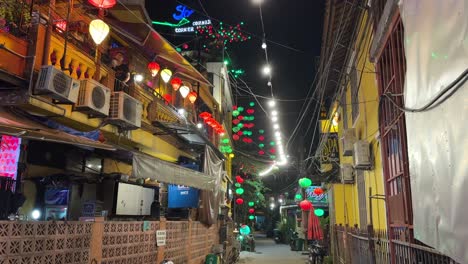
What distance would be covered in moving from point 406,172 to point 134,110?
24.8ft

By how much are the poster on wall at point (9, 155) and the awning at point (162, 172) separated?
2.84m

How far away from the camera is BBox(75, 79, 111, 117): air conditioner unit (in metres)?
9.10

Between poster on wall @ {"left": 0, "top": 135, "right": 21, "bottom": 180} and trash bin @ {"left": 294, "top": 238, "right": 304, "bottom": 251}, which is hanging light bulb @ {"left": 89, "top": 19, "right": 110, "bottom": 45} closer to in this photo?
poster on wall @ {"left": 0, "top": 135, "right": 21, "bottom": 180}

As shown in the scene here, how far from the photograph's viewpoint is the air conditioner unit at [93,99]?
9102 millimetres

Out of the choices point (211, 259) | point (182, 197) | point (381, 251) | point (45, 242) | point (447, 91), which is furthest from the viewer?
point (182, 197)

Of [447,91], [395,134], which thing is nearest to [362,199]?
[395,134]

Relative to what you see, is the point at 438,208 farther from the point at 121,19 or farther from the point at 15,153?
the point at 121,19

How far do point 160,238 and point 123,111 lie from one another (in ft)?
11.4

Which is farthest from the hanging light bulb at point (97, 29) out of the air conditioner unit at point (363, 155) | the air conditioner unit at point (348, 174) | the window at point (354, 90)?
the air conditioner unit at point (348, 174)

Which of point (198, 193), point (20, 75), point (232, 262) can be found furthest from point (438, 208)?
point (232, 262)

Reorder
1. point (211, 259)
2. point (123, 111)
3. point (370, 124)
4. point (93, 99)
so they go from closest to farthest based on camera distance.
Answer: point (93, 99) < point (123, 111) < point (370, 124) < point (211, 259)

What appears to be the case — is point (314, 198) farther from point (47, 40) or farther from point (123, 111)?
point (47, 40)

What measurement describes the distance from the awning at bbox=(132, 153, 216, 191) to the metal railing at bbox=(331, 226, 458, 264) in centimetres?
498

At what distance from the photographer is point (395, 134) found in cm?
656
